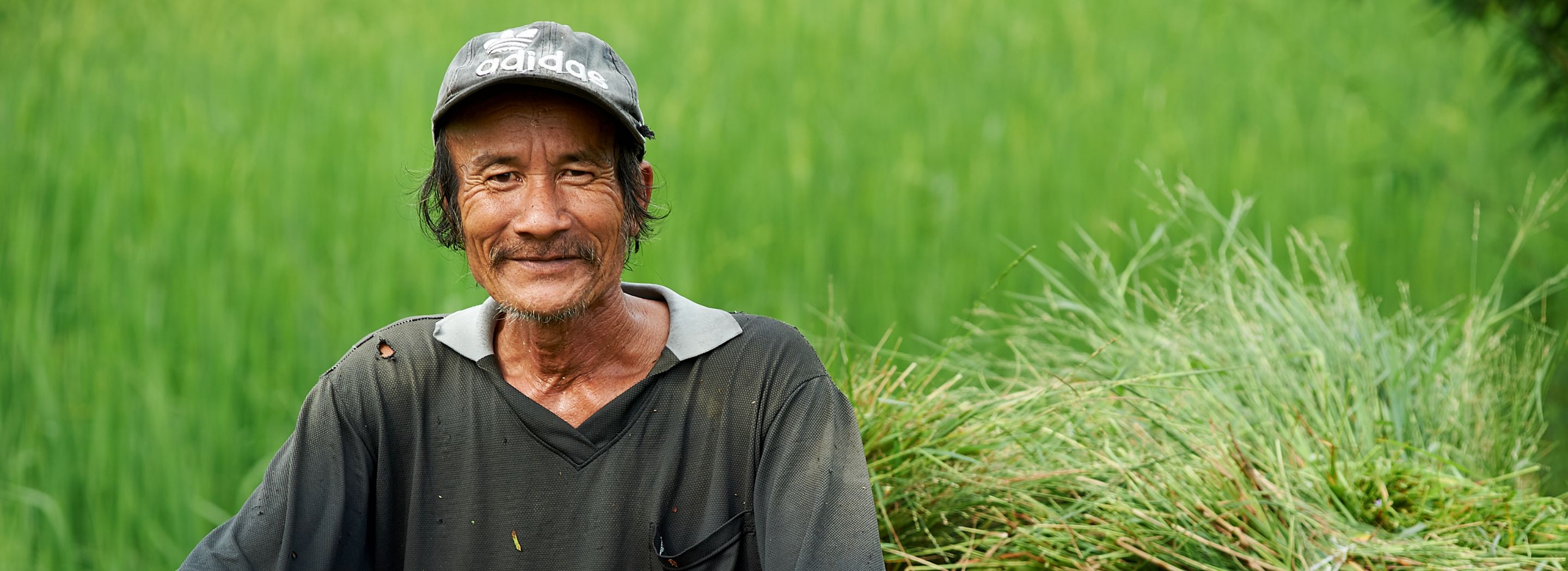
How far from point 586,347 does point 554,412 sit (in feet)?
0.31

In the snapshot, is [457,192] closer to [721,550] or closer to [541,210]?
[541,210]

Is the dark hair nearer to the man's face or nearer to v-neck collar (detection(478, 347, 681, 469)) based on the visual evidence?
the man's face

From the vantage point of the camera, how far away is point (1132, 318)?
297cm

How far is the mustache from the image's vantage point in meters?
1.68

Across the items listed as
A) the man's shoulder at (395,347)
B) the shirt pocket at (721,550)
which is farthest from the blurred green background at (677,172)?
the shirt pocket at (721,550)

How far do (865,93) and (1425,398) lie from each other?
3237 mm

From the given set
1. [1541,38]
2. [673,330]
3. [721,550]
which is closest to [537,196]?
[673,330]

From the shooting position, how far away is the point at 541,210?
166 cm

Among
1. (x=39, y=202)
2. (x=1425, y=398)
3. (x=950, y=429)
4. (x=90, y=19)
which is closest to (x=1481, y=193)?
(x=1425, y=398)

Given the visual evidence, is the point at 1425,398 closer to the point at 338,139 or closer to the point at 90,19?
the point at 338,139

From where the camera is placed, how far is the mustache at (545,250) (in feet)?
5.52

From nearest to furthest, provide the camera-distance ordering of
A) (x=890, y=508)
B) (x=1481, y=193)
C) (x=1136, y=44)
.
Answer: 1. (x=890, y=508)
2. (x=1481, y=193)
3. (x=1136, y=44)

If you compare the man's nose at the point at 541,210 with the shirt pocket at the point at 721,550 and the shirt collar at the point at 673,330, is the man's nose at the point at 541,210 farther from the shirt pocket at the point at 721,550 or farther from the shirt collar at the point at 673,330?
the shirt pocket at the point at 721,550

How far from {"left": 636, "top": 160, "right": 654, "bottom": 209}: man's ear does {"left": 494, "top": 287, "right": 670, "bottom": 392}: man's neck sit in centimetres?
13
